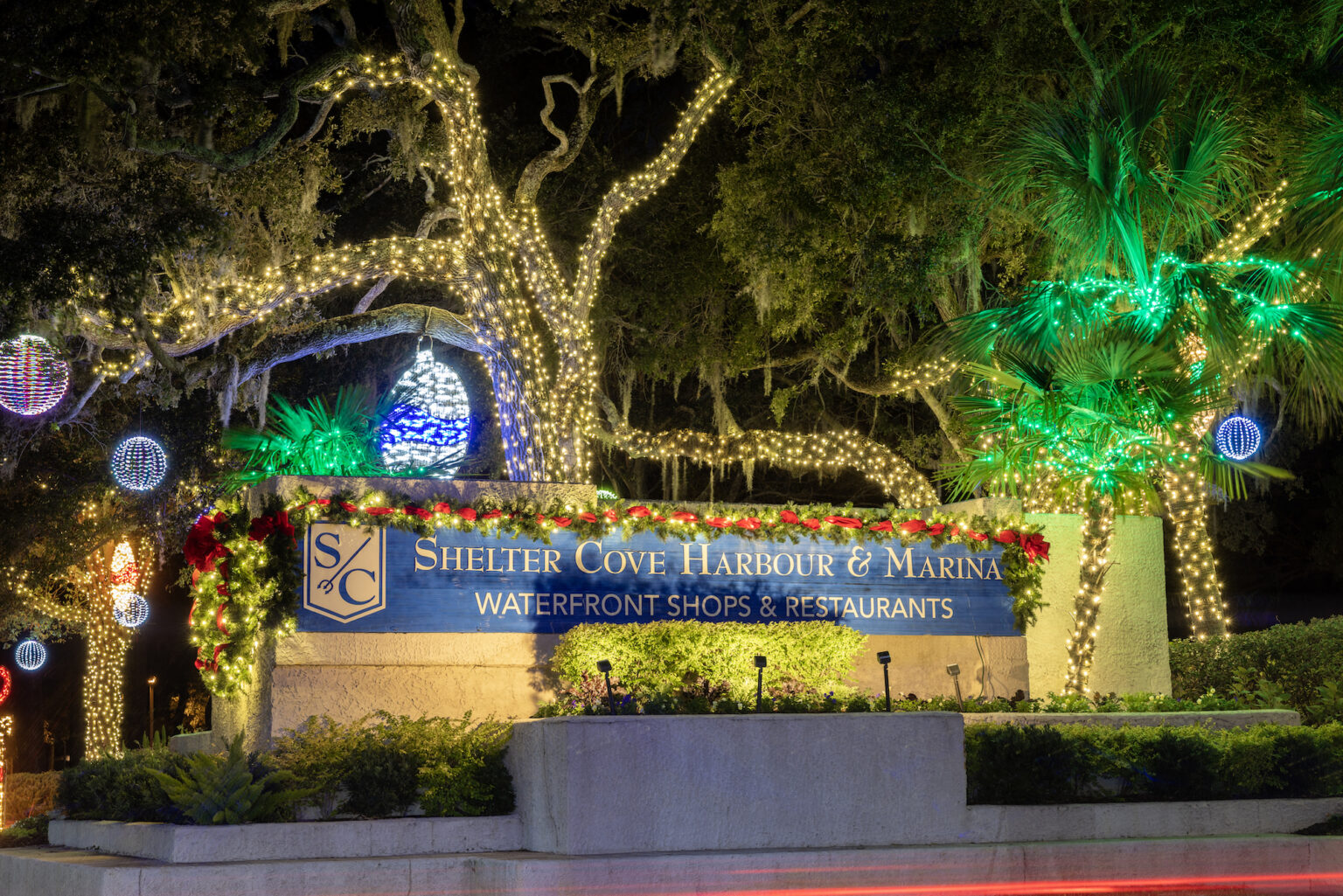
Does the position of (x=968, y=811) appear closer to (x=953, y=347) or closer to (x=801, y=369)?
(x=953, y=347)

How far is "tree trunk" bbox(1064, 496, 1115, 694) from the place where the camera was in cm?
1366

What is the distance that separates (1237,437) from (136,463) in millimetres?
13981

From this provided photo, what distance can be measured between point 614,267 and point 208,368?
7897mm

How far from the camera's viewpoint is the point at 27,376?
46.1 ft

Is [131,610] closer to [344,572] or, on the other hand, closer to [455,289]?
[455,289]

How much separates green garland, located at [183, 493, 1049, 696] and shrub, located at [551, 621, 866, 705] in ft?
4.48

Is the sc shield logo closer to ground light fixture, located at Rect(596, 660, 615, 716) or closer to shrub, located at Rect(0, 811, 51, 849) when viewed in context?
ground light fixture, located at Rect(596, 660, 615, 716)

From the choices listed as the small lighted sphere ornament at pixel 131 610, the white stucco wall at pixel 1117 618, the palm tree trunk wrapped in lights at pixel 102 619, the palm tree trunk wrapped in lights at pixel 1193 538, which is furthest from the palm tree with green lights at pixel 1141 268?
the palm tree trunk wrapped in lights at pixel 102 619

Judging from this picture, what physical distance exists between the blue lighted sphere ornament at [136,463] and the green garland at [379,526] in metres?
3.48

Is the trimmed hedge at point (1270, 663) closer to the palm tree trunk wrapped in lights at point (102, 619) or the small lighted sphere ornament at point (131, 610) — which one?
the small lighted sphere ornament at point (131, 610)

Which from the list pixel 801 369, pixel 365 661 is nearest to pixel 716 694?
pixel 365 661

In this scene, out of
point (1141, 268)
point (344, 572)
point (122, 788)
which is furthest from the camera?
point (1141, 268)

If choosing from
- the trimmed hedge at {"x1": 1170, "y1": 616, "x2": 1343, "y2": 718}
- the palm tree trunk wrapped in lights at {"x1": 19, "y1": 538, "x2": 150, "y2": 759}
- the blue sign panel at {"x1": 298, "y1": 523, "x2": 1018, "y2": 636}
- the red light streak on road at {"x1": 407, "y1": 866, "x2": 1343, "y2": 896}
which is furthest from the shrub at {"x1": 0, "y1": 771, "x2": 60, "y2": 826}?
the trimmed hedge at {"x1": 1170, "y1": 616, "x2": 1343, "y2": 718}

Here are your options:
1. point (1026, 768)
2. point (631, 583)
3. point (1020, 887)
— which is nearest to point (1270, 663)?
point (1026, 768)
